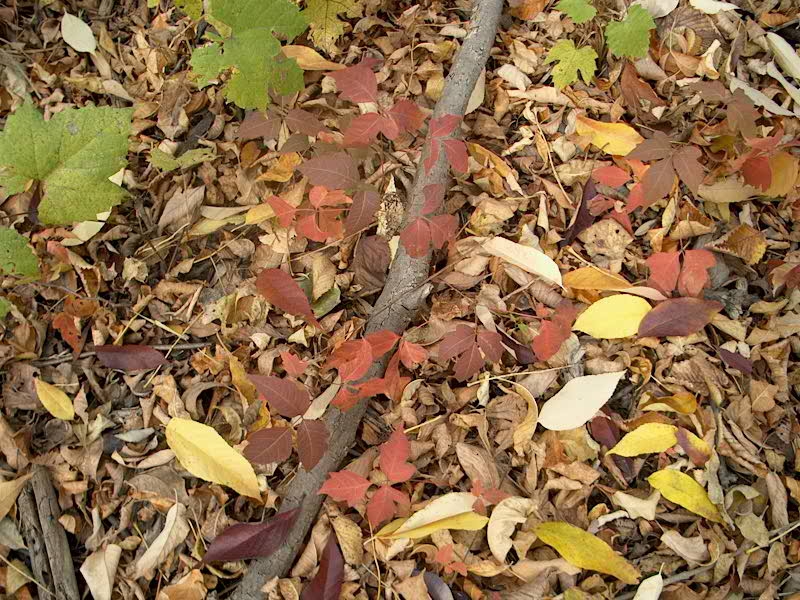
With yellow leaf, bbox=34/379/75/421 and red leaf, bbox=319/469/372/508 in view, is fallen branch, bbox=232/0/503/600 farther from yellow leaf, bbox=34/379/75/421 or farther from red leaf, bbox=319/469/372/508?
yellow leaf, bbox=34/379/75/421

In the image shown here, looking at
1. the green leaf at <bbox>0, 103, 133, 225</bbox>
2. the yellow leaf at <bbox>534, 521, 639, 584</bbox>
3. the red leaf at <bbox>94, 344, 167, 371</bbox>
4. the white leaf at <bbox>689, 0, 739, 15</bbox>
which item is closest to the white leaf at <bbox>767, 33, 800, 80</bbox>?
the white leaf at <bbox>689, 0, 739, 15</bbox>

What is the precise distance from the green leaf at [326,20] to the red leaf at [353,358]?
0.88 metres

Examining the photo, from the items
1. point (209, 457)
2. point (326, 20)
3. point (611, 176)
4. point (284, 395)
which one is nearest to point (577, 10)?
point (611, 176)

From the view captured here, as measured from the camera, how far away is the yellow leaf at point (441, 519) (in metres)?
1.30

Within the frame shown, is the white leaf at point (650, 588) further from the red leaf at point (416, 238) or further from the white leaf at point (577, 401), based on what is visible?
the red leaf at point (416, 238)

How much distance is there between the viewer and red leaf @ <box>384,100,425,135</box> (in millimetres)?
1530

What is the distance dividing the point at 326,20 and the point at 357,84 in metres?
0.32

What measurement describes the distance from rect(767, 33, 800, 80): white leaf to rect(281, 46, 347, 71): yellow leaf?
118 cm

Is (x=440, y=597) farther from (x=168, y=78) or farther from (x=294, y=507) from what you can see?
(x=168, y=78)

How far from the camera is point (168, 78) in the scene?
5.85 feet

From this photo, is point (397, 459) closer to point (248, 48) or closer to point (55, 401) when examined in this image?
point (55, 401)

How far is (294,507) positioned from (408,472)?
269 millimetres

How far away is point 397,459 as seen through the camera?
1.31 meters

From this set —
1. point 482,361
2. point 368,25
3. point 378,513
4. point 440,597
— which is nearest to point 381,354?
point 482,361
